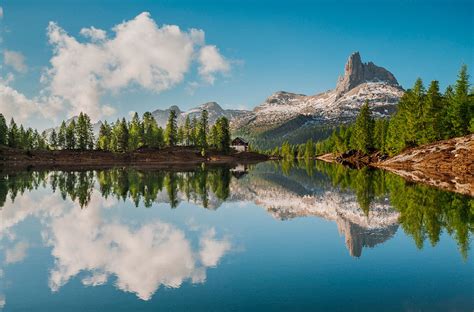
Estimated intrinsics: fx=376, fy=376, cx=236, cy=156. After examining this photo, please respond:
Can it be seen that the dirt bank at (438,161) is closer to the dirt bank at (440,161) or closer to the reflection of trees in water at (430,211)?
the dirt bank at (440,161)

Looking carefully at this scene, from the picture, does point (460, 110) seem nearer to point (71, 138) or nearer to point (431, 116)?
point (431, 116)

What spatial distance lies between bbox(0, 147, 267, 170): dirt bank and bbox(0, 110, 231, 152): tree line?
7.14m

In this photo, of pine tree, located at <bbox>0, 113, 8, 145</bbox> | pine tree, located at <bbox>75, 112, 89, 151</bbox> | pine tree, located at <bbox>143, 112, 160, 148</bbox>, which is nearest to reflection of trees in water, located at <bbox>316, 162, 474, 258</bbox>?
pine tree, located at <bbox>143, 112, 160, 148</bbox>

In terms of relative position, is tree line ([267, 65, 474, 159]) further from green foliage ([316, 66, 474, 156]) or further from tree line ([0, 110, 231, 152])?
tree line ([0, 110, 231, 152])

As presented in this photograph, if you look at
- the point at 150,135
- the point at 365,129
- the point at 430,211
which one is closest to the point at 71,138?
the point at 150,135

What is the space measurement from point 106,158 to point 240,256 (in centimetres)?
12564

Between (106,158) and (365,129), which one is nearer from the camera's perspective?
(365,129)

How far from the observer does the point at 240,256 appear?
749 inches

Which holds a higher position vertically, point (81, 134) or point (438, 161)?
point (81, 134)

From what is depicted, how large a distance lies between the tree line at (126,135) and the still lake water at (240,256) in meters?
113

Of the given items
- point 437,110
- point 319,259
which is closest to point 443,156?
point 437,110

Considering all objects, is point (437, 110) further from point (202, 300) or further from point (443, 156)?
point (202, 300)

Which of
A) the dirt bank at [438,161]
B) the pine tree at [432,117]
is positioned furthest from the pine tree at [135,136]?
the pine tree at [432,117]

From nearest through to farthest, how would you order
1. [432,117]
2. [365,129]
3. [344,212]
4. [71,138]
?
1. [344,212]
2. [432,117]
3. [365,129]
4. [71,138]
